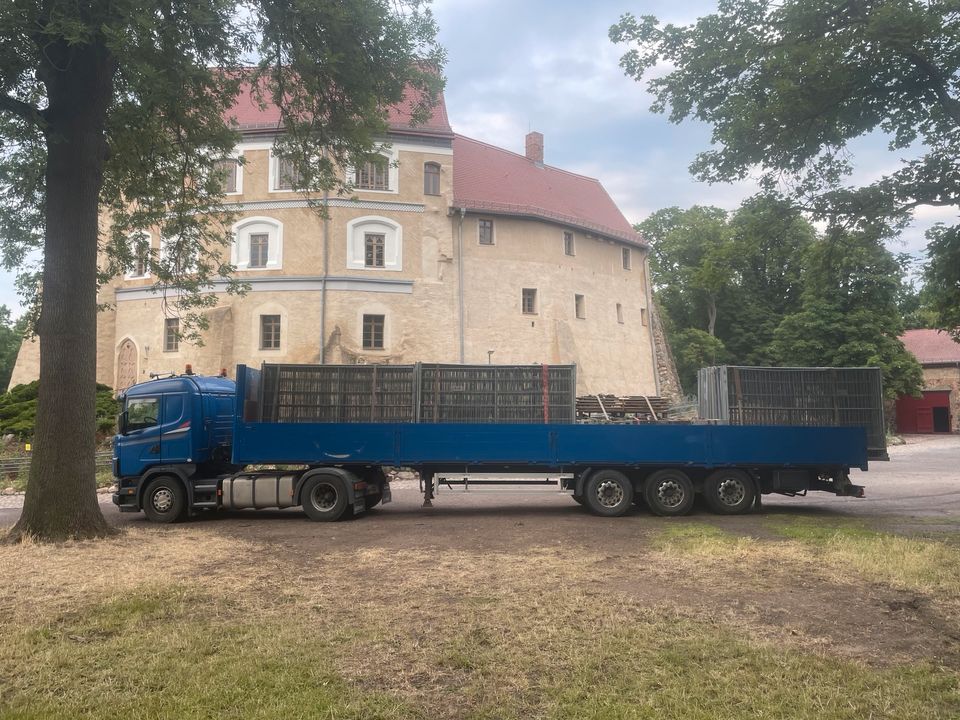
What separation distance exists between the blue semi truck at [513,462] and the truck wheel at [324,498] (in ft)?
0.06

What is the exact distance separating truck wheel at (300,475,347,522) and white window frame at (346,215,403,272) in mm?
20695

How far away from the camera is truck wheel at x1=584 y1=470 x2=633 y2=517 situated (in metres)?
13.0

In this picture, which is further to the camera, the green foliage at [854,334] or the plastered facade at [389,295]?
the green foliage at [854,334]

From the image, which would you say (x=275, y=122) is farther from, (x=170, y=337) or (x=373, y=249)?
(x=170, y=337)

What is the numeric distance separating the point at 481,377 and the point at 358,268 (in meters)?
20.1

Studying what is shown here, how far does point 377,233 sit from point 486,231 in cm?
548

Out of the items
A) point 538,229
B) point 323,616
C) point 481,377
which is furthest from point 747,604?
point 538,229

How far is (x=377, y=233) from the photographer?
33.2 metres

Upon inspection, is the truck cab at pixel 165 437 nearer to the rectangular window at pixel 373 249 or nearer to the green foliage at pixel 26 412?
the green foliage at pixel 26 412

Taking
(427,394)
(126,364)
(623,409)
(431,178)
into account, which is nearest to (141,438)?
(427,394)

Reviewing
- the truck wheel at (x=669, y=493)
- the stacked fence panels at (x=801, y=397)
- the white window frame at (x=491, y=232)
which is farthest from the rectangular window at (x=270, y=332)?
the truck wheel at (x=669, y=493)

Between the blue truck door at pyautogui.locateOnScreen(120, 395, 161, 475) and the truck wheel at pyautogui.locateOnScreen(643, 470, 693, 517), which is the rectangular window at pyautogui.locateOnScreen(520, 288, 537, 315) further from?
the blue truck door at pyautogui.locateOnScreen(120, 395, 161, 475)

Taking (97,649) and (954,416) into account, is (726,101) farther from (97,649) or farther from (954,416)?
(954,416)

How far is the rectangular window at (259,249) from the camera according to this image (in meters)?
32.8
